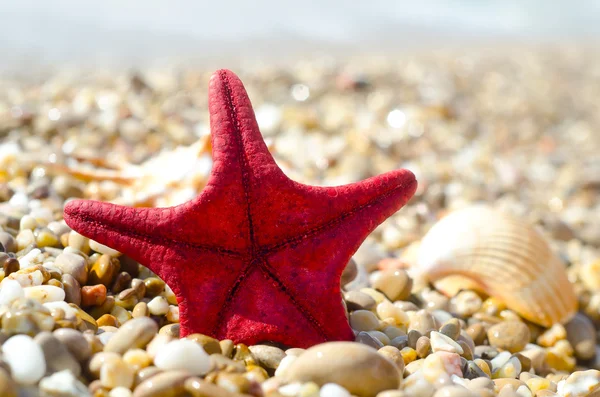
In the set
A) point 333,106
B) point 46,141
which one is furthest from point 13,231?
point 333,106

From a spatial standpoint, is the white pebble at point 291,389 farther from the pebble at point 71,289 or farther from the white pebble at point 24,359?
the pebble at point 71,289

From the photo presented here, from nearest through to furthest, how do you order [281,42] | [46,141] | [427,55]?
[46,141], [427,55], [281,42]

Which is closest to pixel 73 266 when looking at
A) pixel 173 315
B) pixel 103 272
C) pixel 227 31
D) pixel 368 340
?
pixel 103 272

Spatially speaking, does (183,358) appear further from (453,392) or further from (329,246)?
(453,392)

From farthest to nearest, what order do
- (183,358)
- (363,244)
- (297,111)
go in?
1. (297,111)
2. (363,244)
3. (183,358)

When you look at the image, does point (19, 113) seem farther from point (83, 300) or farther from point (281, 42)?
point (281, 42)

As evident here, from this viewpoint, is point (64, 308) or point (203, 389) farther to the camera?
point (64, 308)

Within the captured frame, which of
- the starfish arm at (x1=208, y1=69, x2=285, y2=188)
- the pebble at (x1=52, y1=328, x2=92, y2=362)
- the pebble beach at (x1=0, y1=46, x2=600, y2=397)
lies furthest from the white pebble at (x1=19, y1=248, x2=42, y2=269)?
the starfish arm at (x1=208, y1=69, x2=285, y2=188)
